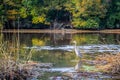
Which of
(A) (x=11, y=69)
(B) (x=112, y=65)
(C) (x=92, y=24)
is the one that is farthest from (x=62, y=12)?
(A) (x=11, y=69)

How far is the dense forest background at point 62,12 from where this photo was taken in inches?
2657

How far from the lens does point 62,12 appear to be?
70438 mm

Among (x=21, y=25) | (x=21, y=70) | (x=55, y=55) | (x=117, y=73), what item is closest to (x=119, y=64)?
(x=117, y=73)

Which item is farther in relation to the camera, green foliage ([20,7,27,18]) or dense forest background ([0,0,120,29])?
green foliage ([20,7,27,18])

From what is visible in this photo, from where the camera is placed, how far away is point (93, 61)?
80.6 ft

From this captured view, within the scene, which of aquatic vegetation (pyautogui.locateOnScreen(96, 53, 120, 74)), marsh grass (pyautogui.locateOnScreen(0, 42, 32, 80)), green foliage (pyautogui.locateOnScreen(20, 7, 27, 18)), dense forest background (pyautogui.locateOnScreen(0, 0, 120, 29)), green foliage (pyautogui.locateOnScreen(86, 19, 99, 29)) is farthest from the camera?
green foliage (pyautogui.locateOnScreen(20, 7, 27, 18))

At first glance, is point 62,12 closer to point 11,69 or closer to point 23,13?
point 23,13

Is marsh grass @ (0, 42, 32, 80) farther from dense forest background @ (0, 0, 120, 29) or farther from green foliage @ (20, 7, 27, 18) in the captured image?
green foliage @ (20, 7, 27, 18)

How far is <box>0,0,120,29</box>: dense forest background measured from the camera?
67500mm

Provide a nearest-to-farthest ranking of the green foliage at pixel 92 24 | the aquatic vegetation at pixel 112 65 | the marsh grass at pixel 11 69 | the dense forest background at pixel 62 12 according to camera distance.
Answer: the marsh grass at pixel 11 69, the aquatic vegetation at pixel 112 65, the green foliage at pixel 92 24, the dense forest background at pixel 62 12

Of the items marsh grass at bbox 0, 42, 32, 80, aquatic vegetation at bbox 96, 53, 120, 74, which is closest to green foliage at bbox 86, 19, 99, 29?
aquatic vegetation at bbox 96, 53, 120, 74

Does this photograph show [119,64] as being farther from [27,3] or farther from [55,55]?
[27,3]

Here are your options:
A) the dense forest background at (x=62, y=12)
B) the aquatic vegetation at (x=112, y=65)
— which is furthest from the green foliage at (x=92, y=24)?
the aquatic vegetation at (x=112, y=65)

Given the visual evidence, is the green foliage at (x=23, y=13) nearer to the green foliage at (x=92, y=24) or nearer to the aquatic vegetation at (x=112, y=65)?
the green foliage at (x=92, y=24)
